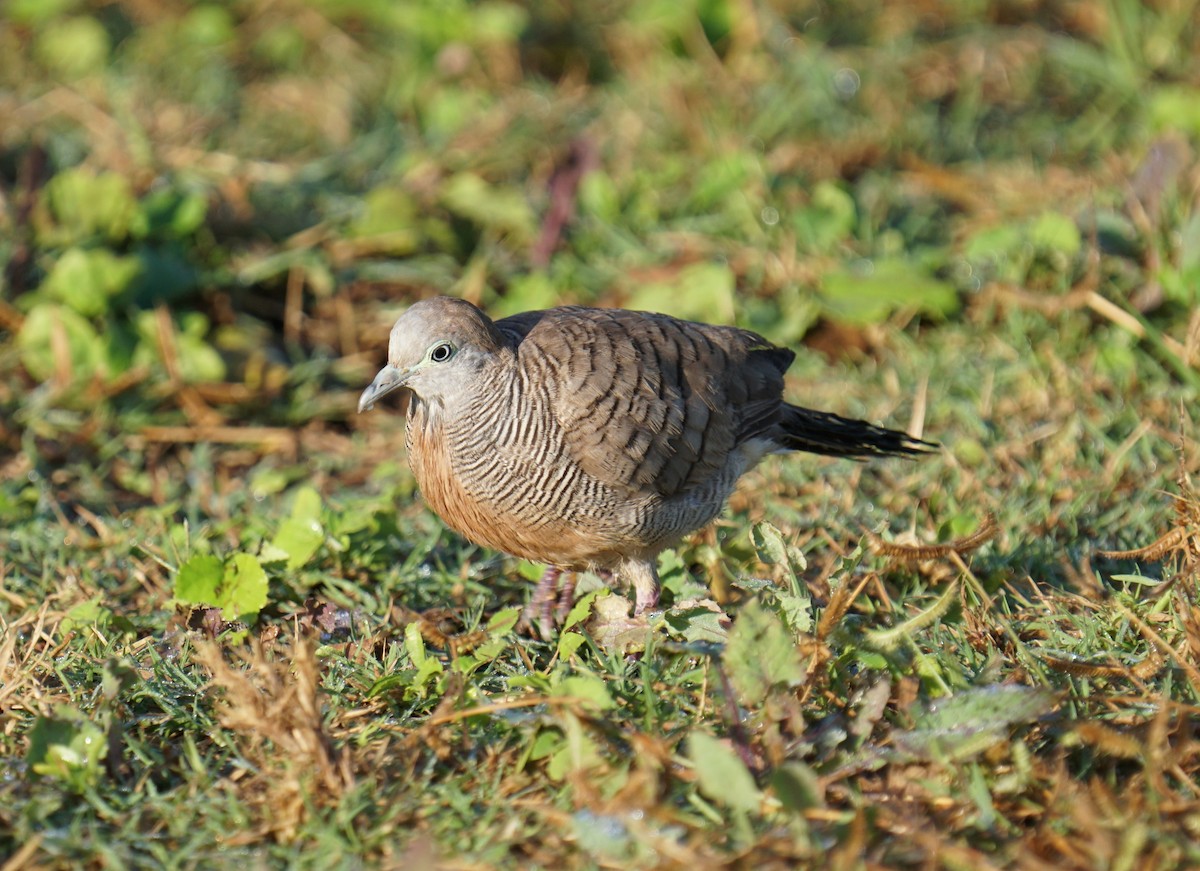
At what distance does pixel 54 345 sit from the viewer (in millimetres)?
5523

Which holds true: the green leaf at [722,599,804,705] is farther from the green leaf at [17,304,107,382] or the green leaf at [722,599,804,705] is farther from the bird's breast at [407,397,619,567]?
the green leaf at [17,304,107,382]

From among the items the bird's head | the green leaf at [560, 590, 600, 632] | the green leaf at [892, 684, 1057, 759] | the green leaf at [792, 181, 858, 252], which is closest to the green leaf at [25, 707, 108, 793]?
the bird's head

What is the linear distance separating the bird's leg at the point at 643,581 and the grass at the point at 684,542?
0.15 metres

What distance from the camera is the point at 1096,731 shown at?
2957 millimetres

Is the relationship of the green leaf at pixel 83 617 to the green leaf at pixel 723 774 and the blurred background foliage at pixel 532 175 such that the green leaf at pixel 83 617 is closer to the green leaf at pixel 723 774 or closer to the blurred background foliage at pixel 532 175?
the blurred background foliage at pixel 532 175

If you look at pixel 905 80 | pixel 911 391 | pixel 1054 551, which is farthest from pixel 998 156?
pixel 1054 551

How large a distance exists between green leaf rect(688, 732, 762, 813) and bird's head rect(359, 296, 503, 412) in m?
1.29

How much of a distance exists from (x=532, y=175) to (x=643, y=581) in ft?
11.2

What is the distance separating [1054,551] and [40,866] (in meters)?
3.04

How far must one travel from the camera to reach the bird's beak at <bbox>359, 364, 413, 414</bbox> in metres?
3.69

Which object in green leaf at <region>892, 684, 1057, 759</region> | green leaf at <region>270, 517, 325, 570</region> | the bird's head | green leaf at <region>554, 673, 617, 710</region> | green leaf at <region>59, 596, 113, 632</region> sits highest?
the bird's head

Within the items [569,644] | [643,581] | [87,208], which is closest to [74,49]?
[87,208]

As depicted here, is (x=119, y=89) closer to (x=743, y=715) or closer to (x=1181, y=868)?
(x=743, y=715)

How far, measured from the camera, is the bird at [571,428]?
373cm
